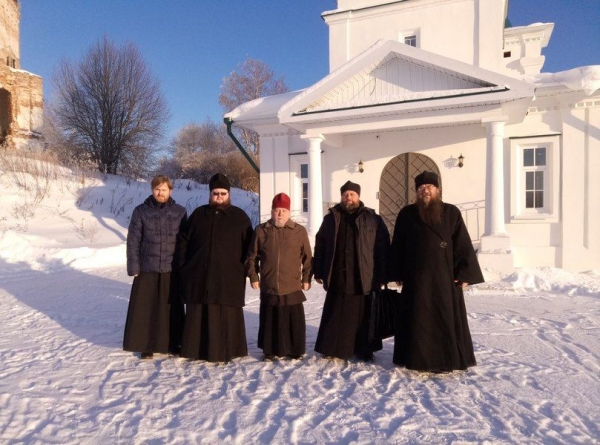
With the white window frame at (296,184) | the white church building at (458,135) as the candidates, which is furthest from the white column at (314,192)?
the white window frame at (296,184)

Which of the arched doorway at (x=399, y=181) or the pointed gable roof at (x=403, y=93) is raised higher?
the pointed gable roof at (x=403, y=93)

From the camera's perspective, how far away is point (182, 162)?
1277 inches

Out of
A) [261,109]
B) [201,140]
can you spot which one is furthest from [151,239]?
[201,140]

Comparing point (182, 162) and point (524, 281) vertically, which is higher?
point (182, 162)

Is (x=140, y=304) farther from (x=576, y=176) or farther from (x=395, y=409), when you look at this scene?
(x=576, y=176)

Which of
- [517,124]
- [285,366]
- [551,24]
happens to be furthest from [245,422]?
[551,24]

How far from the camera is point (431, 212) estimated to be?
378 cm

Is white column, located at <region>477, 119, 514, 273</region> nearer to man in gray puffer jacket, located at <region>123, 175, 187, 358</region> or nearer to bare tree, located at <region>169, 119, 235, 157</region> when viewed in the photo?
man in gray puffer jacket, located at <region>123, 175, 187, 358</region>

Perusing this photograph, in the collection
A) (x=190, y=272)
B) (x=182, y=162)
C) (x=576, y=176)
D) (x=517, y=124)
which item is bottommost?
(x=190, y=272)

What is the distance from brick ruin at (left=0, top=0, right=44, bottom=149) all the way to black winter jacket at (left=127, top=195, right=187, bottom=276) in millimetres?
20200

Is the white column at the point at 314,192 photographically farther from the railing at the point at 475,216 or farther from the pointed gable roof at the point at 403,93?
the railing at the point at 475,216

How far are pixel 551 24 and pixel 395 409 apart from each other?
12.3m

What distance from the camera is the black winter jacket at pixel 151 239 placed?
→ 4109mm

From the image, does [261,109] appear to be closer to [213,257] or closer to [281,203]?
[281,203]
